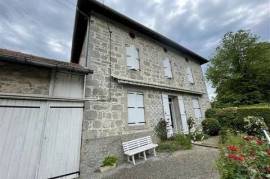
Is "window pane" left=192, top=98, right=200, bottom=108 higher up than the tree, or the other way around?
the tree

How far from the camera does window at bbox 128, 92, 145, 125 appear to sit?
5340 millimetres

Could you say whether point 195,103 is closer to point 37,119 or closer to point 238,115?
point 238,115

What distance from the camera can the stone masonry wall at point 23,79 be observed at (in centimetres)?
325

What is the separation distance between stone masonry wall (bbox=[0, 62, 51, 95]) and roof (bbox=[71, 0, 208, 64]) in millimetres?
3151

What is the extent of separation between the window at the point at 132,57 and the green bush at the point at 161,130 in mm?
3061

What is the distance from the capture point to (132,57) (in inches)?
247

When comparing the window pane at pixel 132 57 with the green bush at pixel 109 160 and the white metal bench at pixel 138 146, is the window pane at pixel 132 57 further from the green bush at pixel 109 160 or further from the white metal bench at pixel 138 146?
the green bush at pixel 109 160

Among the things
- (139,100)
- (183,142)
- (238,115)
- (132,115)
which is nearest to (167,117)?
(183,142)

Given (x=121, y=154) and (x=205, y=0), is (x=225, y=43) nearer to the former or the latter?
(x=205, y=0)

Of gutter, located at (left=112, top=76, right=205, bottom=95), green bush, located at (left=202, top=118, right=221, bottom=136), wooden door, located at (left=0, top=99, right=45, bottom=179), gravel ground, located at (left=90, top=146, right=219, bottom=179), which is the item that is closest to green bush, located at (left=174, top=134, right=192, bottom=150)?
gravel ground, located at (left=90, top=146, right=219, bottom=179)

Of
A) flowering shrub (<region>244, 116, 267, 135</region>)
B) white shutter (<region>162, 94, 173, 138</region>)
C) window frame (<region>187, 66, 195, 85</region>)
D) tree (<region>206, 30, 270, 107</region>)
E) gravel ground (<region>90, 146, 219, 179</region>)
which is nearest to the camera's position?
gravel ground (<region>90, 146, 219, 179</region>)

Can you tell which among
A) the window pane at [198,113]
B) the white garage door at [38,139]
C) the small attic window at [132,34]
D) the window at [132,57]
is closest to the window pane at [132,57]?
the window at [132,57]

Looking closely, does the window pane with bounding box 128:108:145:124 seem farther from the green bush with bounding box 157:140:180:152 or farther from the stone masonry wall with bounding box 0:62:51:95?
the stone masonry wall with bounding box 0:62:51:95

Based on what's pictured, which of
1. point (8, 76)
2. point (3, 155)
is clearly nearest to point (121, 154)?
point (3, 155)
